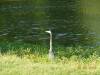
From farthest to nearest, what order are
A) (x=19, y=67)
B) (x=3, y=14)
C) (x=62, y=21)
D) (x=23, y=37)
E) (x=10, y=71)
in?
(x=3, y=14), (x=62, y=21), (x=23, y=37), (x=19, y=67), (x=10, y=71)

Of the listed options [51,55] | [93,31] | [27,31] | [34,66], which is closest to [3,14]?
[27,31]

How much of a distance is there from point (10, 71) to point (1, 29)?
1122 inches

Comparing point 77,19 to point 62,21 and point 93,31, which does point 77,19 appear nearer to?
point 62,21

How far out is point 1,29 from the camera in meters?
38.7

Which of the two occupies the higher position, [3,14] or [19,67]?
[19,67]

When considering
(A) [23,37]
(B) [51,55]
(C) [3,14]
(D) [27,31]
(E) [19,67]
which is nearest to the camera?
(E) [19,67]

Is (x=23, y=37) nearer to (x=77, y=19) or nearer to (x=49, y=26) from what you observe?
(x=49, y=26)

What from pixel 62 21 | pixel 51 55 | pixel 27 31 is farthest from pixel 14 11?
pixel 51 55

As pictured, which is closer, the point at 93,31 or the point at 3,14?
the point at 93,31

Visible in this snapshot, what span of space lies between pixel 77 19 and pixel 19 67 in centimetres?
3159

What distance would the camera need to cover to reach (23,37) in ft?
109

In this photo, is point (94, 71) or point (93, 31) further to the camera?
point (93, 31)

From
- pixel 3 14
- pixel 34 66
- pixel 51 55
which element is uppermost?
pixel 34 66

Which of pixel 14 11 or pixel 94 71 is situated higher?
pixel 94 71
